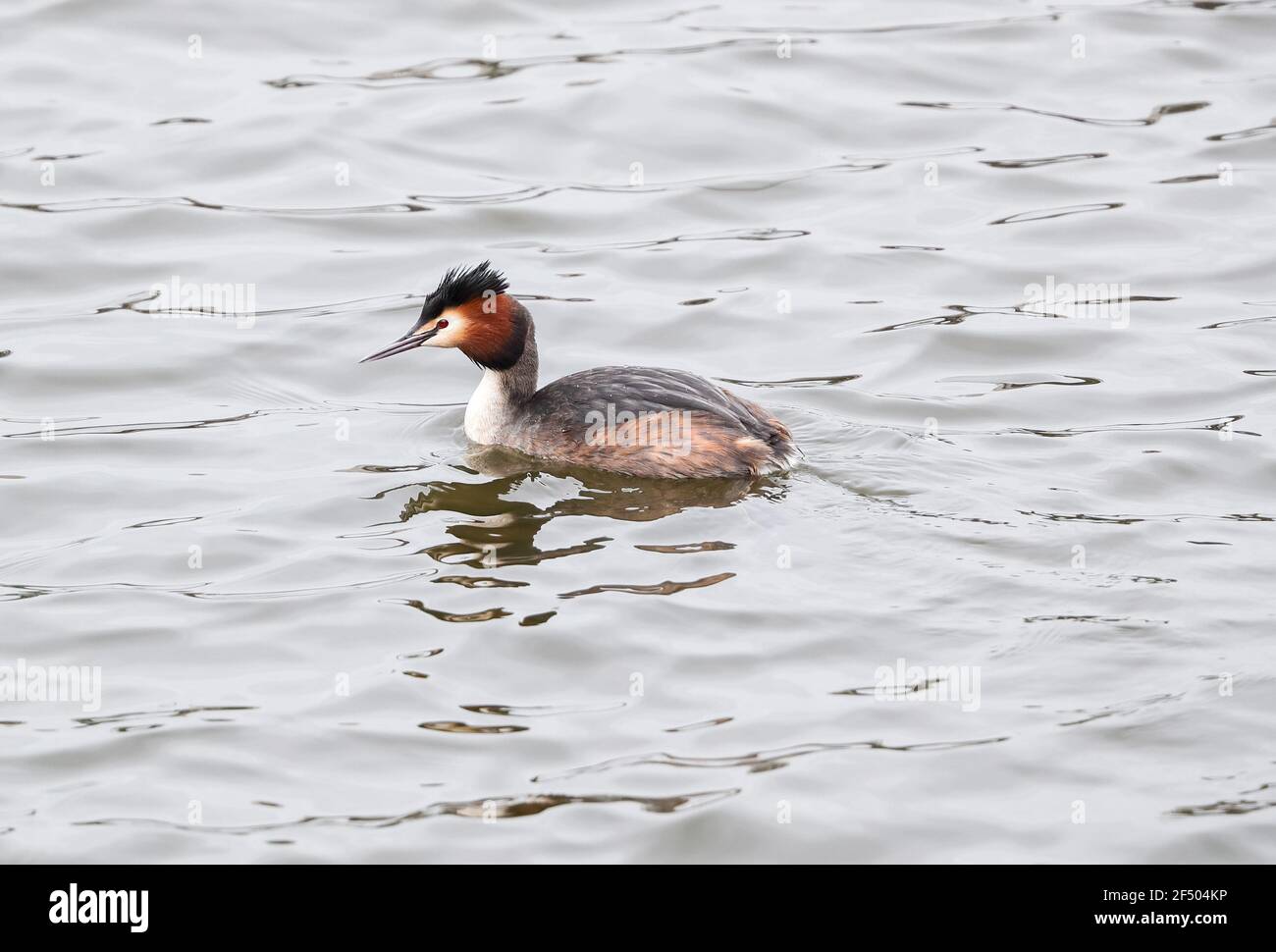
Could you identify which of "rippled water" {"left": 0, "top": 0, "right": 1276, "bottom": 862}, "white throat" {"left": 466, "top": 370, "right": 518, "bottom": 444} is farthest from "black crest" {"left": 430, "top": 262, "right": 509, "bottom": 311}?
"rippled water" {"left": 0, "top": 0, "right": 1276, "bottom": 862}

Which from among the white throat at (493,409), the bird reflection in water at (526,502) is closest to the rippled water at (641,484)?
the bird reflection in water at (526,502)

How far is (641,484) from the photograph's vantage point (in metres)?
9.59

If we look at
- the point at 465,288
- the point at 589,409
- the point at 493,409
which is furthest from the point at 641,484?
the point at 465,288

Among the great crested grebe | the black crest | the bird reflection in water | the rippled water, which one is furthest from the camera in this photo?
the black crest

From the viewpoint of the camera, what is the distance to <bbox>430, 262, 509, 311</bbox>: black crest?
9812 millimetres

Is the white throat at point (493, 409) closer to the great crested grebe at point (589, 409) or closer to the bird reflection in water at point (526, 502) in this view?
the great crested grebe at point (589, 409)

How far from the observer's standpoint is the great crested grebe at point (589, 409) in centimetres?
946

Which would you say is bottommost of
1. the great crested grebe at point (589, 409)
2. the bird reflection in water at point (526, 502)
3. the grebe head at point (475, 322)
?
the bird reflection in water at point (526, 502)

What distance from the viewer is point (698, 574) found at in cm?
861

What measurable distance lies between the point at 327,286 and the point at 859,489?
14.6ft

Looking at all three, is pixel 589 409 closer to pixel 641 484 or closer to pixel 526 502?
pixel 641 484

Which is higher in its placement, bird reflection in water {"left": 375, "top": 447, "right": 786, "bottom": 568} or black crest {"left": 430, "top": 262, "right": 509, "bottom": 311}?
black crest {"left": 430, "top": 262, "right": 509, "bottom": 311}

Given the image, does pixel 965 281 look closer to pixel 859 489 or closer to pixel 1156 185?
pixel 1156 185

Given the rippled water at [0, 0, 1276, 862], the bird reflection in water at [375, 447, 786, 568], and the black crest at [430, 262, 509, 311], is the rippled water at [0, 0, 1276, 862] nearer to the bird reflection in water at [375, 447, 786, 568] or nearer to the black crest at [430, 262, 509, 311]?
the bird reflection in water at [375, 447, 786, 568]
